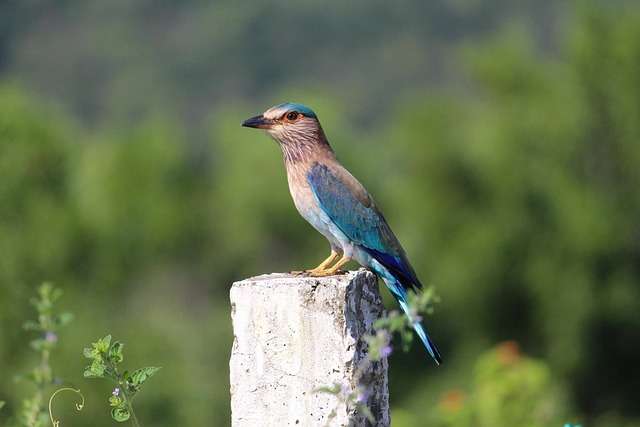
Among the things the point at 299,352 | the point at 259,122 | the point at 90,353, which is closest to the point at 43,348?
the point at 90,353

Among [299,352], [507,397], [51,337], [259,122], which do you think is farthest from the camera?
[507,397]

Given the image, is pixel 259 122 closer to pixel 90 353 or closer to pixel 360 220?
pixel 360 220

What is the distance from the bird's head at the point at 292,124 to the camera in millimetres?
6355

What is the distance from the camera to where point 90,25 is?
310ft

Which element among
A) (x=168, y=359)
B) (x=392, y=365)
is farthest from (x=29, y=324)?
(x=392, y=365)

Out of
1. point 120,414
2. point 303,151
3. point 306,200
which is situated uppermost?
point 303,151

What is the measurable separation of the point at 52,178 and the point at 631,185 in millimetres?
10553

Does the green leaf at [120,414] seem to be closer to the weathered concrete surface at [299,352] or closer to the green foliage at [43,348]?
the weathered concrete surface at [299,352]

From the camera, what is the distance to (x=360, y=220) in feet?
19.7

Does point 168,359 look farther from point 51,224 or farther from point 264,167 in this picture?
point 264,167

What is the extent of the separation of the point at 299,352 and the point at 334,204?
1.83 metres

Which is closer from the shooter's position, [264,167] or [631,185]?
[631,185]

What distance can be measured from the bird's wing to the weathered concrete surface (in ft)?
A: 4.91

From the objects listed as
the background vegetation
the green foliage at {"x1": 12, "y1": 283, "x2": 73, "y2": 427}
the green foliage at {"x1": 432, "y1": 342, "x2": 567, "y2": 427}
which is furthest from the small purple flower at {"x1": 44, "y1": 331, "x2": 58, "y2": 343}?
the background vegetation
